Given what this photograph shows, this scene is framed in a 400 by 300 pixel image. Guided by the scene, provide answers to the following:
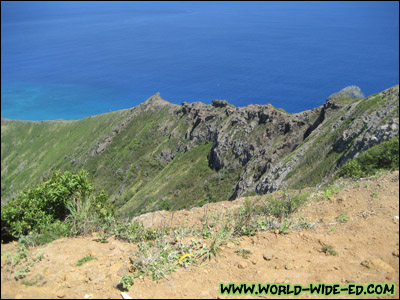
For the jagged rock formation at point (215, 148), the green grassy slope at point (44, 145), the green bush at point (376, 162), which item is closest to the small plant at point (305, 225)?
the green bush at point (376, 162)

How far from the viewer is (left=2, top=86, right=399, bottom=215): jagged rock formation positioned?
2733 cm

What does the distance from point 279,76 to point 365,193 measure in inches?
5768

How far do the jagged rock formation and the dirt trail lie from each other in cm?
789

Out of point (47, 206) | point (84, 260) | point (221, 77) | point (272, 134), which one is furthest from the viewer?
point (221, 77)

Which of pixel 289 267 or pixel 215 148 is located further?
pixel 215 148

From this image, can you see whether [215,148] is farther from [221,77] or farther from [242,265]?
[221,77]

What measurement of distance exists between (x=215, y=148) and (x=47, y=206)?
45554mm

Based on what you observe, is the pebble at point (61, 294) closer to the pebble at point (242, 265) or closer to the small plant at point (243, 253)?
the pebble at point (242, 265)

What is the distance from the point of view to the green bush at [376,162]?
1195 centimetres

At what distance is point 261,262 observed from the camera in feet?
25.7

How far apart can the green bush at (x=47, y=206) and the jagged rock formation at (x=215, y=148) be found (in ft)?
48.5

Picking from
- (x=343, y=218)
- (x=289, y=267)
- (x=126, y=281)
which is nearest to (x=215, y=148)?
(x=343, y=218)

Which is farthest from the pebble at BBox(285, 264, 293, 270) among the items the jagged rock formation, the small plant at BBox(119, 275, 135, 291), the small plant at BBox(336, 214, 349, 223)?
the jagged rock formation

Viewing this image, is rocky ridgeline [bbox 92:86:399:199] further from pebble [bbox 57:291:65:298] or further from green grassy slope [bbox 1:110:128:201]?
green grassy slope [bbox 1:110:128:201]
